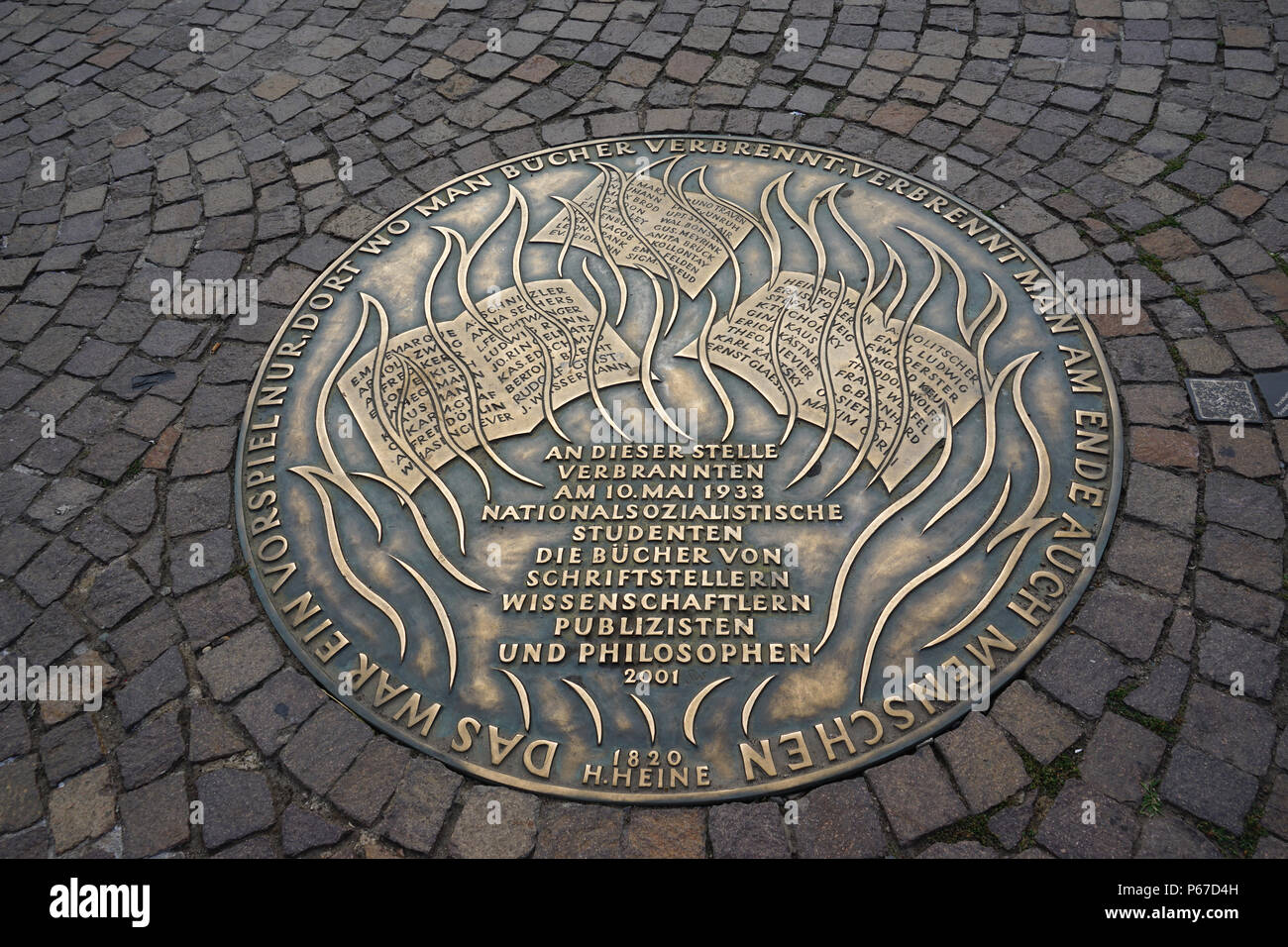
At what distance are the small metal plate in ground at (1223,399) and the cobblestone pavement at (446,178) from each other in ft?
0.15

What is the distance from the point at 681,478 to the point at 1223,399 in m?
2.03

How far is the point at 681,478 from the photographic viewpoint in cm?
310

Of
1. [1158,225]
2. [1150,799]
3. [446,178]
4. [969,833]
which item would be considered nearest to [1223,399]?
[1158,225]

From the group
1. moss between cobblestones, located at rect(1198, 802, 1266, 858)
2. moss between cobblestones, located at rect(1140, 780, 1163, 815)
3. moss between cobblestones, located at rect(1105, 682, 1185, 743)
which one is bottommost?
moss between cobblestones, located at rect(1198, 802, 1266, 858)

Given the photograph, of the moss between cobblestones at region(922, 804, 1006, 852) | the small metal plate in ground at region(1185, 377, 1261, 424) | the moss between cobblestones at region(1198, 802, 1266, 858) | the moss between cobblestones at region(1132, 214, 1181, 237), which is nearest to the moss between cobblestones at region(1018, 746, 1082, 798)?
the moss between cobblestones at region(922, 804, 1006, 852)

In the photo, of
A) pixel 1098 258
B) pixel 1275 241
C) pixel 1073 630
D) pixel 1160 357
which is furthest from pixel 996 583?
pixel 1275 241

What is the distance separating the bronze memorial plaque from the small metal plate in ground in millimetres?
334

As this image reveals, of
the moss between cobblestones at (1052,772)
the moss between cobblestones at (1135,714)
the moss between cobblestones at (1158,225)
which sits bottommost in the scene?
the moss between cobblestones at (1052,772)

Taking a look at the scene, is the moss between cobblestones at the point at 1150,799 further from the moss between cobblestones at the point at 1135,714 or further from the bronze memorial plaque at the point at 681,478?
the bronze memorial plaque at the point at 681,478

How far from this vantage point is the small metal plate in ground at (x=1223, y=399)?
10.5 ft

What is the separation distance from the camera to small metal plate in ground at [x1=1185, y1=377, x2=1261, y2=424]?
126 inches

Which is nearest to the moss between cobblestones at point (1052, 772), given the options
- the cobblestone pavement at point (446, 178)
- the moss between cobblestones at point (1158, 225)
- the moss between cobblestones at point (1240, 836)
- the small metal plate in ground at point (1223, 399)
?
the cobblestone pavement at point (446, 178)

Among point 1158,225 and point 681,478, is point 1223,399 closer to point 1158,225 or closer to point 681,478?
point 1158,225

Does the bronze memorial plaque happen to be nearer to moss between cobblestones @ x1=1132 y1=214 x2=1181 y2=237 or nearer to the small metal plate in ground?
Answer: the small metal plate in ground
